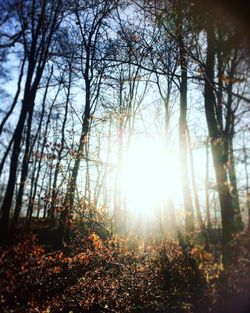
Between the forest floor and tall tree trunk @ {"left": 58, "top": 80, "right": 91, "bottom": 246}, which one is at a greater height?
tall tree trunk @ {"left": 58, "top": 80, "right": 91, "bottom": 246}

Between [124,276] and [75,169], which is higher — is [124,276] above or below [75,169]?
below

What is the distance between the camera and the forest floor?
518cm

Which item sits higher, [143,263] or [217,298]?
[143,263]

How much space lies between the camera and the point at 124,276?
843 centimetres

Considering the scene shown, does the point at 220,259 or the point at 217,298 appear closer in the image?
the point at 217,298

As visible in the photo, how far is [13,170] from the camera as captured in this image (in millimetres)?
13953

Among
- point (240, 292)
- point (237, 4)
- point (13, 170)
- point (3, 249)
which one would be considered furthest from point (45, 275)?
point (13, 170)

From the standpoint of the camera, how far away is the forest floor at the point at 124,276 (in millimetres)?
5184

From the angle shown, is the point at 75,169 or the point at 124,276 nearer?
the point at 124,276

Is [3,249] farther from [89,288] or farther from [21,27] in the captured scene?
[21,27]

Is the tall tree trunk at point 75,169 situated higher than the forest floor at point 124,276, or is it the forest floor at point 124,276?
the tall tree trunk at point 75,169

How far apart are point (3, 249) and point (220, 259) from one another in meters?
7.79

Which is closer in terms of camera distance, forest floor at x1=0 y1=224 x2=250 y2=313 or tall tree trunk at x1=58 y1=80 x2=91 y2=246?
forest floor at x1=0 y1=224 x2=250 y2=313

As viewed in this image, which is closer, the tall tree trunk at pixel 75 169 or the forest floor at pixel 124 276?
the forest floor at pixel 124 276
